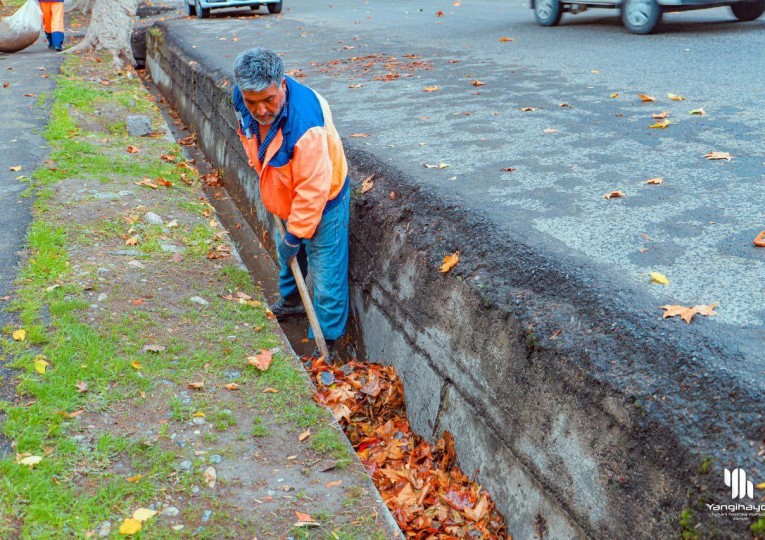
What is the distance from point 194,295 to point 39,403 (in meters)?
1.51

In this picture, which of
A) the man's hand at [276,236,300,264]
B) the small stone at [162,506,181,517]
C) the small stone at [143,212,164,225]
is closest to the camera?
the small stone at [162,506,181,517]

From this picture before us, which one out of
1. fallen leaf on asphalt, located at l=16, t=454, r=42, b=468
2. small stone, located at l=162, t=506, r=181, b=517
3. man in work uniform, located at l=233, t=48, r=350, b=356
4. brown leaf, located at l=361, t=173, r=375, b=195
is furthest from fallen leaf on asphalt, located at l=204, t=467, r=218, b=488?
brown leaf, located at l=361, t=173, r=375, b=195

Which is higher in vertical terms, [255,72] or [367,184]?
[255,72]

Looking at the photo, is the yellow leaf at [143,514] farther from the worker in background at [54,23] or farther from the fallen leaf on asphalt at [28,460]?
the worker in background at [54,23]

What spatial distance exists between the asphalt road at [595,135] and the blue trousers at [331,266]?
60 cm

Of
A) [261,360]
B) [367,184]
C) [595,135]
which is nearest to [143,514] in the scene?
[261,360]

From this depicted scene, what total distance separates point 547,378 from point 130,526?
1.71 m

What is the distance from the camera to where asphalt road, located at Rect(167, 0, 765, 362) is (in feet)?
11.1

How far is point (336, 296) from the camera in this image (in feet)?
15.9

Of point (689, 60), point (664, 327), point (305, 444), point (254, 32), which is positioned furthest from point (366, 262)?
point (254, 32)

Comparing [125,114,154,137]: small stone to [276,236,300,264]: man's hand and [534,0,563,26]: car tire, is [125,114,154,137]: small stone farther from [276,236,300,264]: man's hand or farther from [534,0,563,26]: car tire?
[534,0,563,26]: car tire

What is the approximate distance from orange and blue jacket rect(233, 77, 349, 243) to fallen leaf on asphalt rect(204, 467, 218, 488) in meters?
1.65

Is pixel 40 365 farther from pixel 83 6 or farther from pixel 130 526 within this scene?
pixel 83 6

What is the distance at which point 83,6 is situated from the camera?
815 inches
